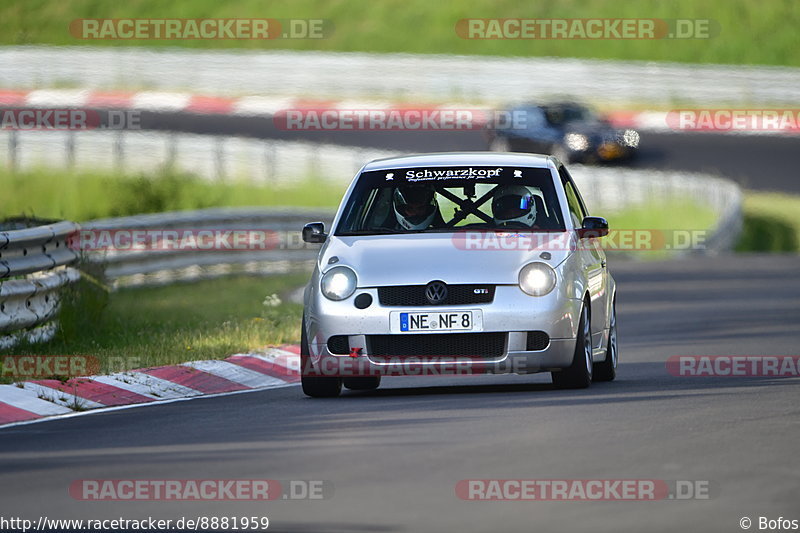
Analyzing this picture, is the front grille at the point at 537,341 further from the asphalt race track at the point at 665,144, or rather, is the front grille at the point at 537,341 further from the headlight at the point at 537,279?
the asphalt race track at the point at 665,144

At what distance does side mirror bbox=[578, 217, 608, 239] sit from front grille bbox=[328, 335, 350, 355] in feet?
6.20

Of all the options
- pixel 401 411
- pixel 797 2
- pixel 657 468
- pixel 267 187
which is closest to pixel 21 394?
pixel 401 411

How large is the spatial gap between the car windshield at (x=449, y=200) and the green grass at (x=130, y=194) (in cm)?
2101

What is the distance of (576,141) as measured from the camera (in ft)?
137

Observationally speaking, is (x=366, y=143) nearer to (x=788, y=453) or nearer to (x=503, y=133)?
(x=503, y=133)

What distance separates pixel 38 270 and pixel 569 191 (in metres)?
4.10

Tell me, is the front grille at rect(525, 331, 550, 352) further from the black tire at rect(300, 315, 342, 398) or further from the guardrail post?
the guardrail post

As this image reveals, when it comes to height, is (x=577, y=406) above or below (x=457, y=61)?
below

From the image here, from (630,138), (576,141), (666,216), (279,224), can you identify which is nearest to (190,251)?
(279,224)

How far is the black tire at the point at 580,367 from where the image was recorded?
37.0ft

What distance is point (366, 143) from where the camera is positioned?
44.3 metres

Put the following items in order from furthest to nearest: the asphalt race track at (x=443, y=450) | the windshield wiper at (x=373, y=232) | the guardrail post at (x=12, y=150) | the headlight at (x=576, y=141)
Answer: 1. the headlight at (x=576, y=141)
2. the guardrail post at (x=12, y=150)
3. the windshield wiper at (x=373, y=232)
4. the asphalt race track at (x=443, y=450)

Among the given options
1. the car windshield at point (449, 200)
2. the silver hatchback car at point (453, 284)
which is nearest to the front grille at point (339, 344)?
the silver hatchback car at point (453, 284)

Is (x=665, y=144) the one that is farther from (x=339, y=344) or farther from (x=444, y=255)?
(x=339, y=344)
